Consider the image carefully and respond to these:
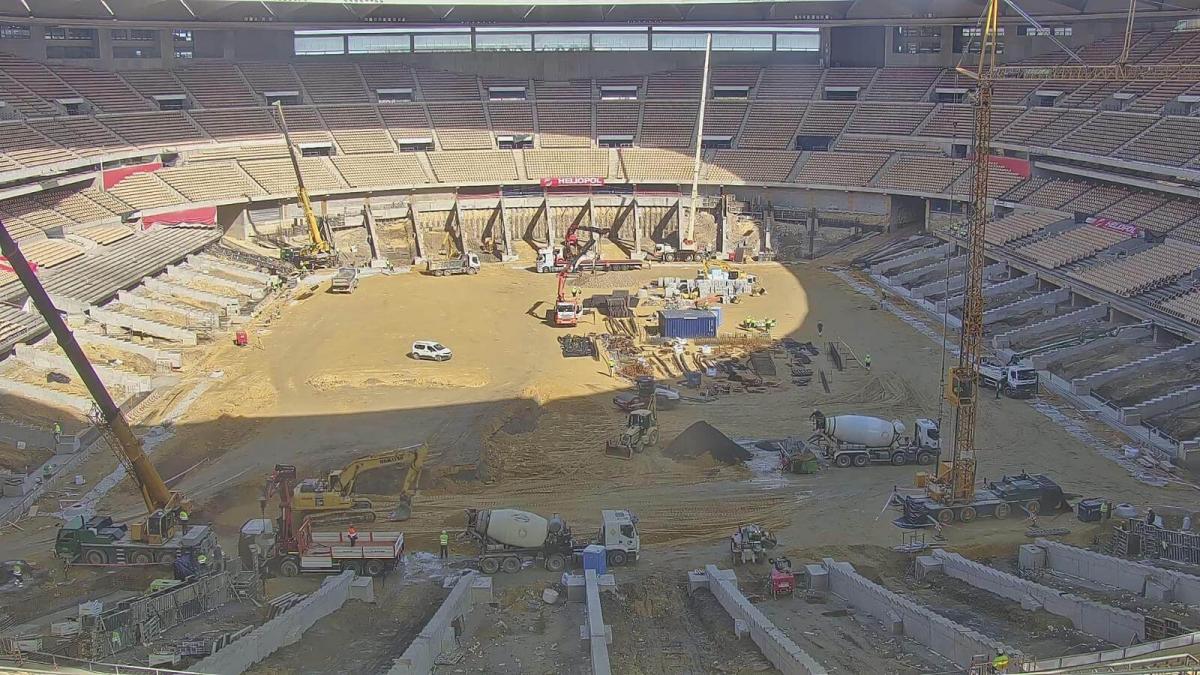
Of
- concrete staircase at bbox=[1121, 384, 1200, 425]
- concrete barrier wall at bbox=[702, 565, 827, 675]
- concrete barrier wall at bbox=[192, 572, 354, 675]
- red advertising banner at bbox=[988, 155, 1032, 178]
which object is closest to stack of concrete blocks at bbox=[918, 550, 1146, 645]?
concrete barrier wall at bbox=[702, 565, 827, 675]

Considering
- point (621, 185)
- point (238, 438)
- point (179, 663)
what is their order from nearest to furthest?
point (179, 663)
point (238, 438)
point (621, 185)

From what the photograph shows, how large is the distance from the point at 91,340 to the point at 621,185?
32031mm

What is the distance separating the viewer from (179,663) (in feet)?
58.5

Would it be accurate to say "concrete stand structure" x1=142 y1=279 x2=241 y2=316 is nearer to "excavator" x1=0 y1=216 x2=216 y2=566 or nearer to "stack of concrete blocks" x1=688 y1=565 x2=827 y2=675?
"excavator" x1=0 y1=216 x2=216 y2=566

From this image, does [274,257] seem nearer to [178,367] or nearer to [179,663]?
[178,367]

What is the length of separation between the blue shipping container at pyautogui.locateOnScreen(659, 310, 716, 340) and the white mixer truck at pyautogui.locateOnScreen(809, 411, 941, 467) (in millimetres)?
12208

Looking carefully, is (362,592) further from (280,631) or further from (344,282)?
(344,282)

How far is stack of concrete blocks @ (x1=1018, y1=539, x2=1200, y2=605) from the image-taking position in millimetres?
20578

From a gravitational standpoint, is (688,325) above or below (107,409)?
below

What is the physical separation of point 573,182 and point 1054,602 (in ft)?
150

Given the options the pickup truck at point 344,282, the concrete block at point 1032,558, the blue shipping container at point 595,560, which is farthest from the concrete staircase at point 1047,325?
the pickup truck at point 344,282

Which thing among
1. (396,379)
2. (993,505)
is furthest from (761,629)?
(396,379)

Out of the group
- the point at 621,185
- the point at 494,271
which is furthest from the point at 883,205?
the point at 494,271

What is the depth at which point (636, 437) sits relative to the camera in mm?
31078
